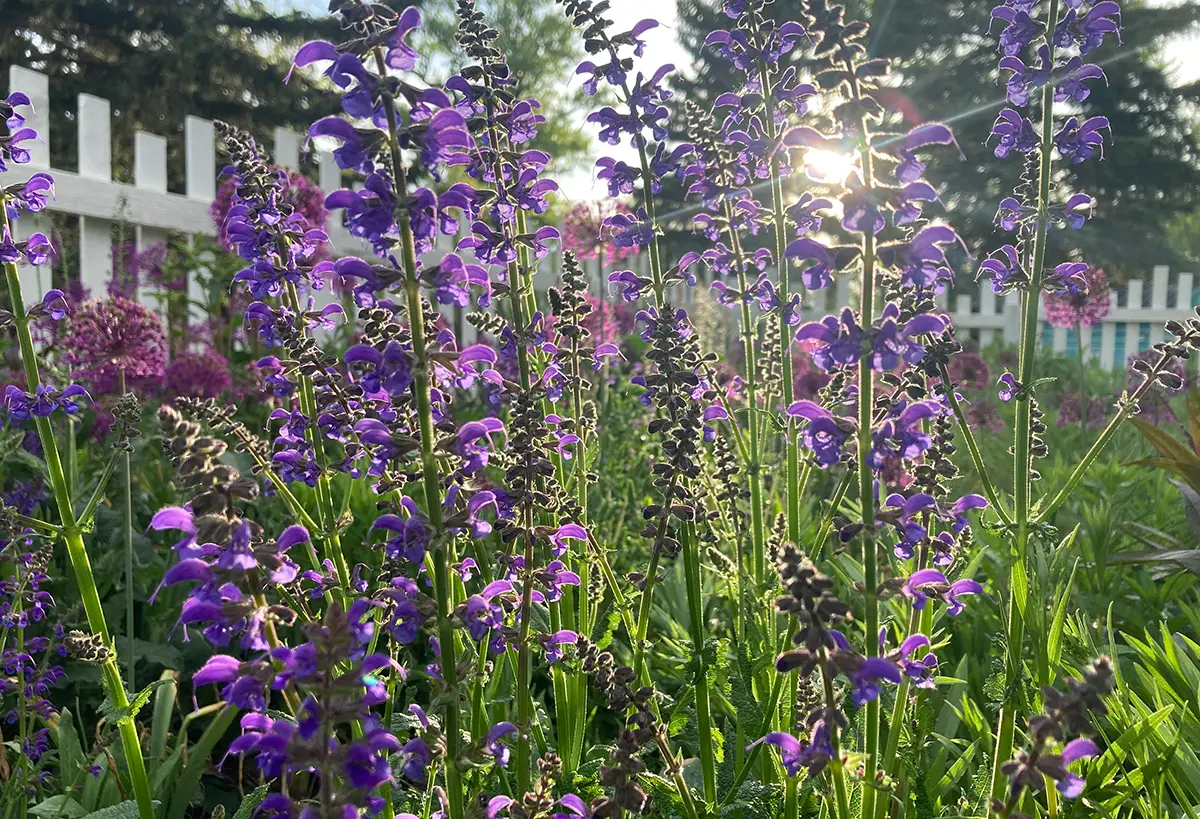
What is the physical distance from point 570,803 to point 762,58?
2.30 m

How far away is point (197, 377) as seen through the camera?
4871mm

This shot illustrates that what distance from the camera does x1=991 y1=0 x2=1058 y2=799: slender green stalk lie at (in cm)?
183

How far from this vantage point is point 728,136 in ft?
9.39

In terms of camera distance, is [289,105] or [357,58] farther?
[289,105]

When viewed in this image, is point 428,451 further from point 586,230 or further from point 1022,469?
point 586,230

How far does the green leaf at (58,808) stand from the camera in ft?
7.40

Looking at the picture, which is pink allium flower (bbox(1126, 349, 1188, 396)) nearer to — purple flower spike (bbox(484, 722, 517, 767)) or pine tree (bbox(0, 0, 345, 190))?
purple flower spike (bbox(484, 722, 517, 767))

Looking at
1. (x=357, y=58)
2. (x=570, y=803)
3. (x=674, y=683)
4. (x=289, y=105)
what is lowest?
(x=674, y=683)

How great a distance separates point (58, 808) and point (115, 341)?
2451mm

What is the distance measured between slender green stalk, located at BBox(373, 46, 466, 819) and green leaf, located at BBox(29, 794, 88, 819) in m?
1.33

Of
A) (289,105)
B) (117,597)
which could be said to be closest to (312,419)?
(117,597)

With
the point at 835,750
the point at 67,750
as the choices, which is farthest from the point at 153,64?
the point at 835,750

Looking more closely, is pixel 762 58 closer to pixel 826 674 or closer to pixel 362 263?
pixel 362 263

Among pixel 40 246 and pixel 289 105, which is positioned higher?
pixel 289 105
